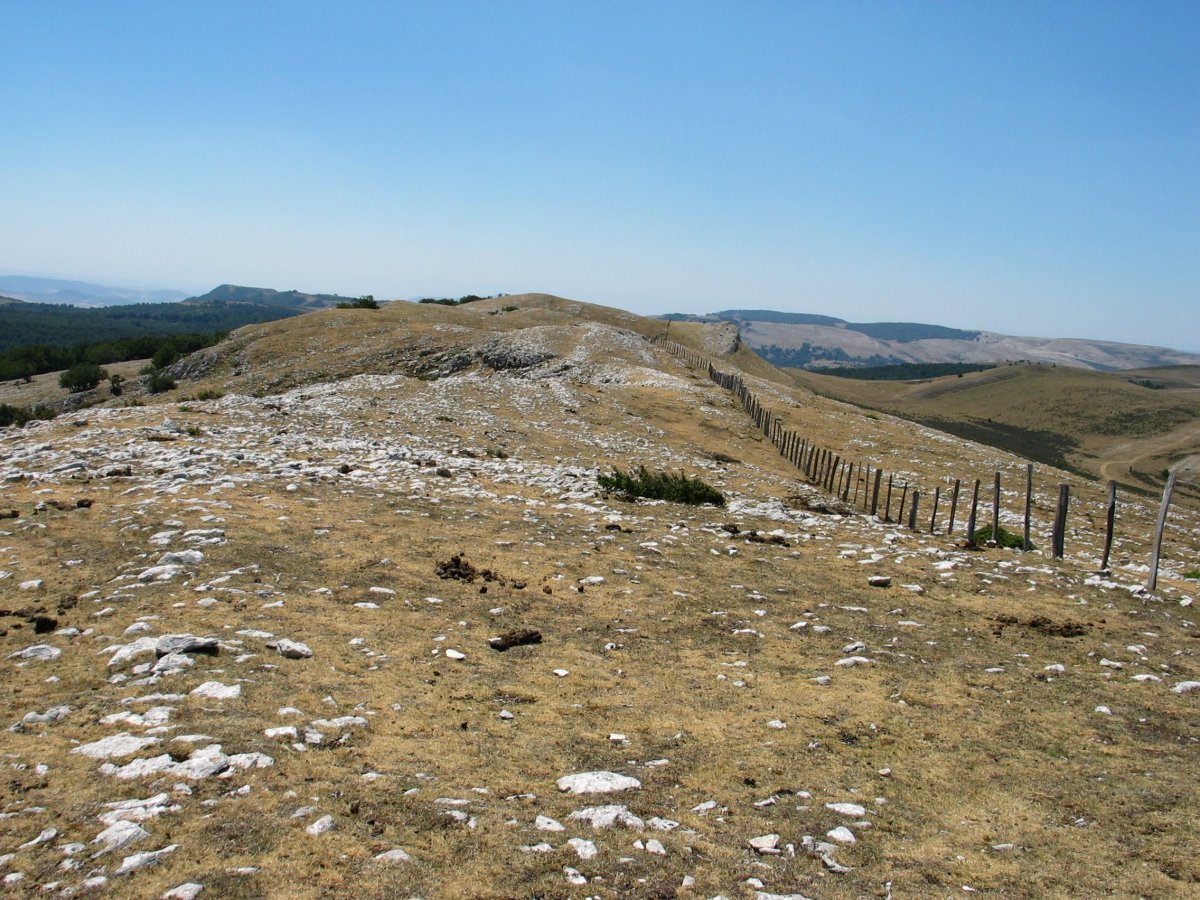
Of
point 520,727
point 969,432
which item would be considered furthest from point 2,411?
point 969,432

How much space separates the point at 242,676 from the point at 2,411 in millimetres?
35932

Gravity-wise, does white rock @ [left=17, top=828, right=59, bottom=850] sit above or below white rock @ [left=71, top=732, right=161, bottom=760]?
above

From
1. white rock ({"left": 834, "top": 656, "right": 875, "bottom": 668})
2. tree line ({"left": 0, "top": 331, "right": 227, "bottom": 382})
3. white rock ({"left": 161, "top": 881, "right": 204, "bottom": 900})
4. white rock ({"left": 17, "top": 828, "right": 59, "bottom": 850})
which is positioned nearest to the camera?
white rock ({"left": 161, "top": 881, "right": 204, "bottom": 900})

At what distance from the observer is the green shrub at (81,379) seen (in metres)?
46.4

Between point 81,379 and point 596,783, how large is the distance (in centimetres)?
5443

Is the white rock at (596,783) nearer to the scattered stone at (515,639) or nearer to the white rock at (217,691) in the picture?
the scattered stone at (515,639)

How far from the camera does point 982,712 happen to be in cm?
816

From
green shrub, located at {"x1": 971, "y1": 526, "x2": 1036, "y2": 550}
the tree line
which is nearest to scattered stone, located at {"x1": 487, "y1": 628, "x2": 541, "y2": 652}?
green shrub, located at {"x1": 971, "y1": 526, "x2": 1036, "y2": 550}

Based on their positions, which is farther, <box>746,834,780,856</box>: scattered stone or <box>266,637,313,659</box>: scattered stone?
<box>266,637,313,659</box>: scattered stone

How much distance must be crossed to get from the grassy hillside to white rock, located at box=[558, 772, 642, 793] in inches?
4160

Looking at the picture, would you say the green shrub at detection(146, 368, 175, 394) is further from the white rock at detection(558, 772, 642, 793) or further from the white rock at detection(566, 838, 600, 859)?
the white rock at detection(566, 838, 600, 859)

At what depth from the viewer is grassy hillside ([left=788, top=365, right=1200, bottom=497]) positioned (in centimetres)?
11489

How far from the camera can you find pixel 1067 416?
507 feet

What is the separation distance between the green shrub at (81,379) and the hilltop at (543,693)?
34.3m
